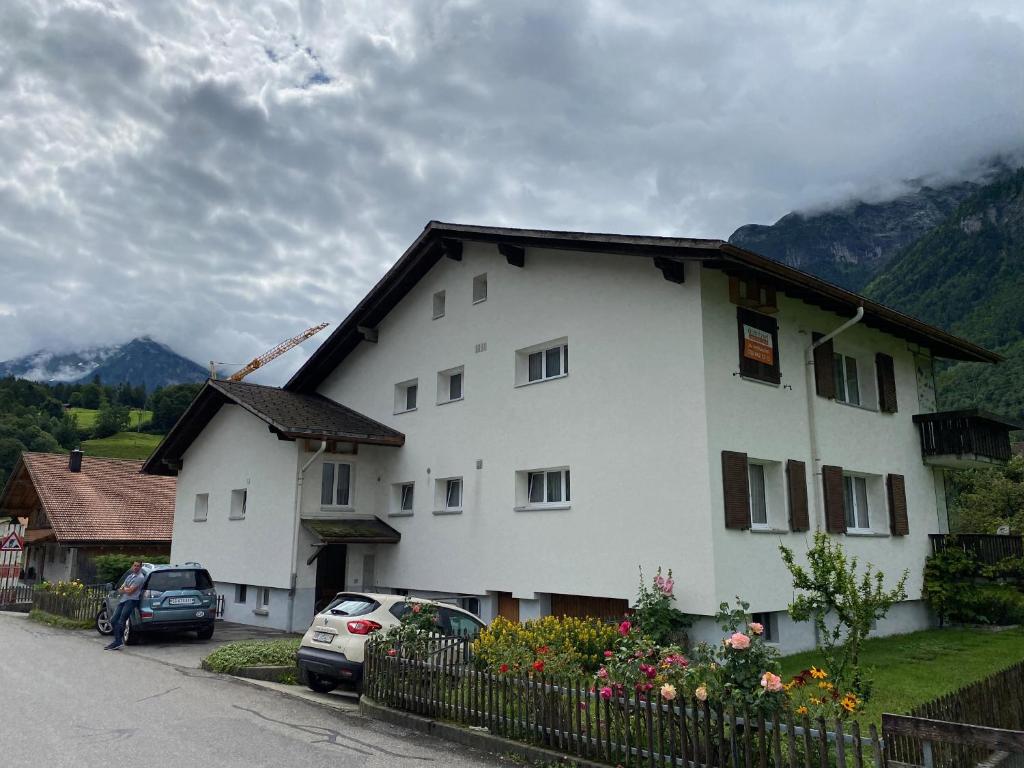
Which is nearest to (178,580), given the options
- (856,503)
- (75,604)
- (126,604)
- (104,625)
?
(126,604)

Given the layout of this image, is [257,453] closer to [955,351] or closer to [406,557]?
[406,557]

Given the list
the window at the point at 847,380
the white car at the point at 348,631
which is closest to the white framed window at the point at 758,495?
the window at the point at 847,380

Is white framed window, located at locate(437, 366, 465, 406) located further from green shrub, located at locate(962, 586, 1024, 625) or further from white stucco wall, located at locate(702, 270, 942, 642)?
green shrub, located at locate(962, 586, 1024, 625)

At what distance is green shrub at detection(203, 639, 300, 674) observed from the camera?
1284cm

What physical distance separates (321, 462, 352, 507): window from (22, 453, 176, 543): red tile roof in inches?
592

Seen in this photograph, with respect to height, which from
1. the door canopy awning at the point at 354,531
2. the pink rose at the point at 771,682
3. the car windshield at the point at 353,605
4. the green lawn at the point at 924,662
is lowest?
the green lawn at the point at 924,662

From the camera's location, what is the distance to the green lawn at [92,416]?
99494 millimetres

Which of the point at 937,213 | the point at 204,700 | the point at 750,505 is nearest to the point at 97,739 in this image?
the point at 204,700

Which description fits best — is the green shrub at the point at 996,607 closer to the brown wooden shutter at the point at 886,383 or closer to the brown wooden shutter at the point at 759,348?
the brown wooden shutter at the point at 886,383

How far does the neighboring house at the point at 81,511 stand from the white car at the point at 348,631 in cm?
2221

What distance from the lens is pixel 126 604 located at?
16.4 metres

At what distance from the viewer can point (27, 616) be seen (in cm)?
2330

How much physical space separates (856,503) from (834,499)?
189 cm

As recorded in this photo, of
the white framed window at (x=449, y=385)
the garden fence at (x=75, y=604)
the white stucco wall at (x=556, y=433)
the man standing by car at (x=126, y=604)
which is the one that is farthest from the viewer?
the garden fence at (x=75, y=604)
